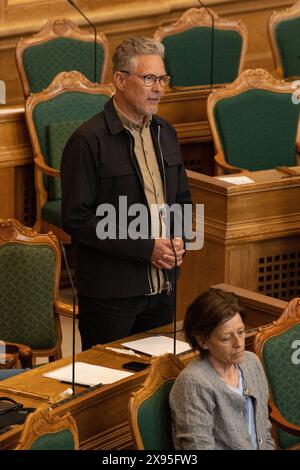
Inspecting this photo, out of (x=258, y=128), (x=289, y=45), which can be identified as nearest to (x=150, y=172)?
(x=258, y=128)

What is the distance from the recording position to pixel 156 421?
11.9 ft

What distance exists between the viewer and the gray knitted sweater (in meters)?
3.58

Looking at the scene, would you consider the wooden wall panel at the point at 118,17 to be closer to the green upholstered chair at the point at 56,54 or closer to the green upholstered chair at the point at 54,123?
the green upholstered chair at the point at 56,54

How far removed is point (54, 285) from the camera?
16.8 feet

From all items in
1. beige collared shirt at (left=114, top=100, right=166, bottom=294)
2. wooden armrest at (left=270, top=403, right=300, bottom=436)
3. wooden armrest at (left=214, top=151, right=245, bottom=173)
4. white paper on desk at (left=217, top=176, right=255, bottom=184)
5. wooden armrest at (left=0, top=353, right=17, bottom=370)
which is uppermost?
beige collared shirt at (left=114, top=100, right=166, bottom=294)

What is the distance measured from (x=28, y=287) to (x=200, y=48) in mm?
3141

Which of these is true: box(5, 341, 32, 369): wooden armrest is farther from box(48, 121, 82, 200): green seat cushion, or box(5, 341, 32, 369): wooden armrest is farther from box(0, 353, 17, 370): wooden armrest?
box(48, 121, 82, 200): green seat cushion

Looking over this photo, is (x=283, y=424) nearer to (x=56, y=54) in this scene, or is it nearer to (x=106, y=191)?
(x=106, y=191)

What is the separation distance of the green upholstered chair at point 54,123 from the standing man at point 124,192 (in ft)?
6.80

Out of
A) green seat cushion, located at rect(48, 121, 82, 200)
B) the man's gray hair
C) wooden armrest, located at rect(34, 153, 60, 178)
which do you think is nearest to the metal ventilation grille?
wooden armrest, located at rect(34, 153, 60, 178)

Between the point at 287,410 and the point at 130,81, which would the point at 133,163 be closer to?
the point at 130,81

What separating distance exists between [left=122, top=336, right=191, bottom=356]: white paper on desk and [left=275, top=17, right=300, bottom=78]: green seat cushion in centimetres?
397

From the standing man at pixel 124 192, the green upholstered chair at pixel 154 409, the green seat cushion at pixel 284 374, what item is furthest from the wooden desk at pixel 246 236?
the green upholstered chair at pixel 154 409

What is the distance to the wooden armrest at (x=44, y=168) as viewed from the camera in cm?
639
